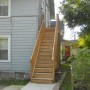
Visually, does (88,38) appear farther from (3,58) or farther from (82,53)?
(82,53)

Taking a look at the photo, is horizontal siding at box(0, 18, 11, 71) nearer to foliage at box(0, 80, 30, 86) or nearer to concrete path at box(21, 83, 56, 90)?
foliage at box(0, 80, 30, 86)

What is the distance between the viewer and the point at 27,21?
71.3ft

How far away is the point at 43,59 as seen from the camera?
20609 mm

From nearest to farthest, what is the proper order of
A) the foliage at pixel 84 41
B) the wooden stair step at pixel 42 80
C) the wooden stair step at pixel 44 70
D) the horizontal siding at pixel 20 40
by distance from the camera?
1. the wooden stair step at pixel 42 80
2. the wooden stair step at pixel 44 70
3. the horizontal siding at pixel 20 40
4. the foliage at pixel 84 41

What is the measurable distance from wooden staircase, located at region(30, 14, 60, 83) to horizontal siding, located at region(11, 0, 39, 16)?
58.9 inches

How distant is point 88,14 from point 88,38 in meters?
3.56

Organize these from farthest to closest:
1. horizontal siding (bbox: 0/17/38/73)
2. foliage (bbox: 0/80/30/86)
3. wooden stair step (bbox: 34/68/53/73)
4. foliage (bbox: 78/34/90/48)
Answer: foliage (bbox: 78/34/90/48)
horizontal siding (bbox: 0/17/38/73)
wooden stair step (bbox: 34/68/53/73)
foliage (bbox: 0/80/30/86)

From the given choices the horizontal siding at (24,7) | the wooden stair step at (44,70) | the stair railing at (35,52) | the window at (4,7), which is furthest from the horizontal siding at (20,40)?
the wooden stair step at (44,70)

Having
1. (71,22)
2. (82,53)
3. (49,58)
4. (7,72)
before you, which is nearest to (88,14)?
(71,22)

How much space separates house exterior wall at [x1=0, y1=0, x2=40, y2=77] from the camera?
21.6 metres

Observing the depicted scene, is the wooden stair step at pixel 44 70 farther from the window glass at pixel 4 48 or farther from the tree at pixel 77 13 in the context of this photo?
the tree at pixel 77 13

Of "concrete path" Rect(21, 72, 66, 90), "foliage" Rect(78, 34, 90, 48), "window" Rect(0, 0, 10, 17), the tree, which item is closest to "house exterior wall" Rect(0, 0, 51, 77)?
"window" Rect(0, 0, 10, 17)

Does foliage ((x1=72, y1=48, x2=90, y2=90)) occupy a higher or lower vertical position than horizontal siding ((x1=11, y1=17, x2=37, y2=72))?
lower

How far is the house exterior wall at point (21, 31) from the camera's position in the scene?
70.9 ft
